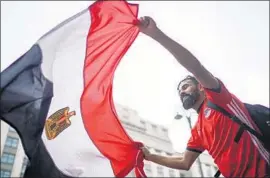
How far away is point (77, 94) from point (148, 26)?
4.02 feet

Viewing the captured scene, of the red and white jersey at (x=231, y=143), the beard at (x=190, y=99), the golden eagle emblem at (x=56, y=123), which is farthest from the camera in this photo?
the golden eagle emblem at (x=56, y=123)

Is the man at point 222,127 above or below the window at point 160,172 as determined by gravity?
above

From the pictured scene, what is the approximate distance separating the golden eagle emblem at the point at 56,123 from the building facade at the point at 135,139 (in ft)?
129

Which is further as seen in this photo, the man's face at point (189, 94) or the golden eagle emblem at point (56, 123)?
the golden eagle emblem at point (56, 123)

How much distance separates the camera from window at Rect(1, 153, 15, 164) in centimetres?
4507

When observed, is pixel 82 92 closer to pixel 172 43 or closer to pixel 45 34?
pixel 45 34

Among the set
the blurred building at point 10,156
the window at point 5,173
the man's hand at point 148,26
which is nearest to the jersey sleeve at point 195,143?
the man's hand at point 148,26

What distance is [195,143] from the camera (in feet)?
10.8

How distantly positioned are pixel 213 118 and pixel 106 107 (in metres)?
1.28

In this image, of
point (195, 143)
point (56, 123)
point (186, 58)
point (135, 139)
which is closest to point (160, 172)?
point (135, 139)

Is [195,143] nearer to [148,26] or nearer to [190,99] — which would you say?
[190,99]

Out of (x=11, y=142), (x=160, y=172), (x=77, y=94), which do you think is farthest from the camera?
(x=11, y=142)

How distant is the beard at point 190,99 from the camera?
10.4 feet

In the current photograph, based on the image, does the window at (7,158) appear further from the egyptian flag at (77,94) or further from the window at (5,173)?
the egyptian flag at (77,94)
